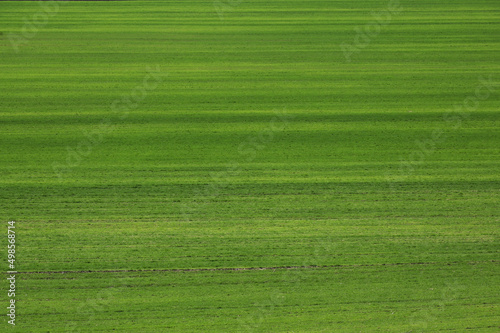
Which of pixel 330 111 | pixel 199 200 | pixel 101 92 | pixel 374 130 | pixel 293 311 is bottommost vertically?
pixel 293 311

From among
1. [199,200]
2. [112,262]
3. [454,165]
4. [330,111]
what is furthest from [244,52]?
[112,262]

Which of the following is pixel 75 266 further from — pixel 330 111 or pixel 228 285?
pixel 330 111

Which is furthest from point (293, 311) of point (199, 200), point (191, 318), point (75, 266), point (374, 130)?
point (374, 130)

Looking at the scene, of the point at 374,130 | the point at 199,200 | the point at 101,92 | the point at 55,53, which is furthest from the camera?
the point at 55,53

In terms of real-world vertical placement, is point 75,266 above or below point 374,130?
below

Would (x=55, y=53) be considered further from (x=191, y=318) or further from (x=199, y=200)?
(x=191, y=318)

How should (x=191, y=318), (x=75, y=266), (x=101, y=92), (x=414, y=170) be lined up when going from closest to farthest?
(x=191, y=318) → (x=75, y=266) → (x=414, y=170) → (x=101, y=92)

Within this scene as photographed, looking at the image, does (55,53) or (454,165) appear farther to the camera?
(55,53)
